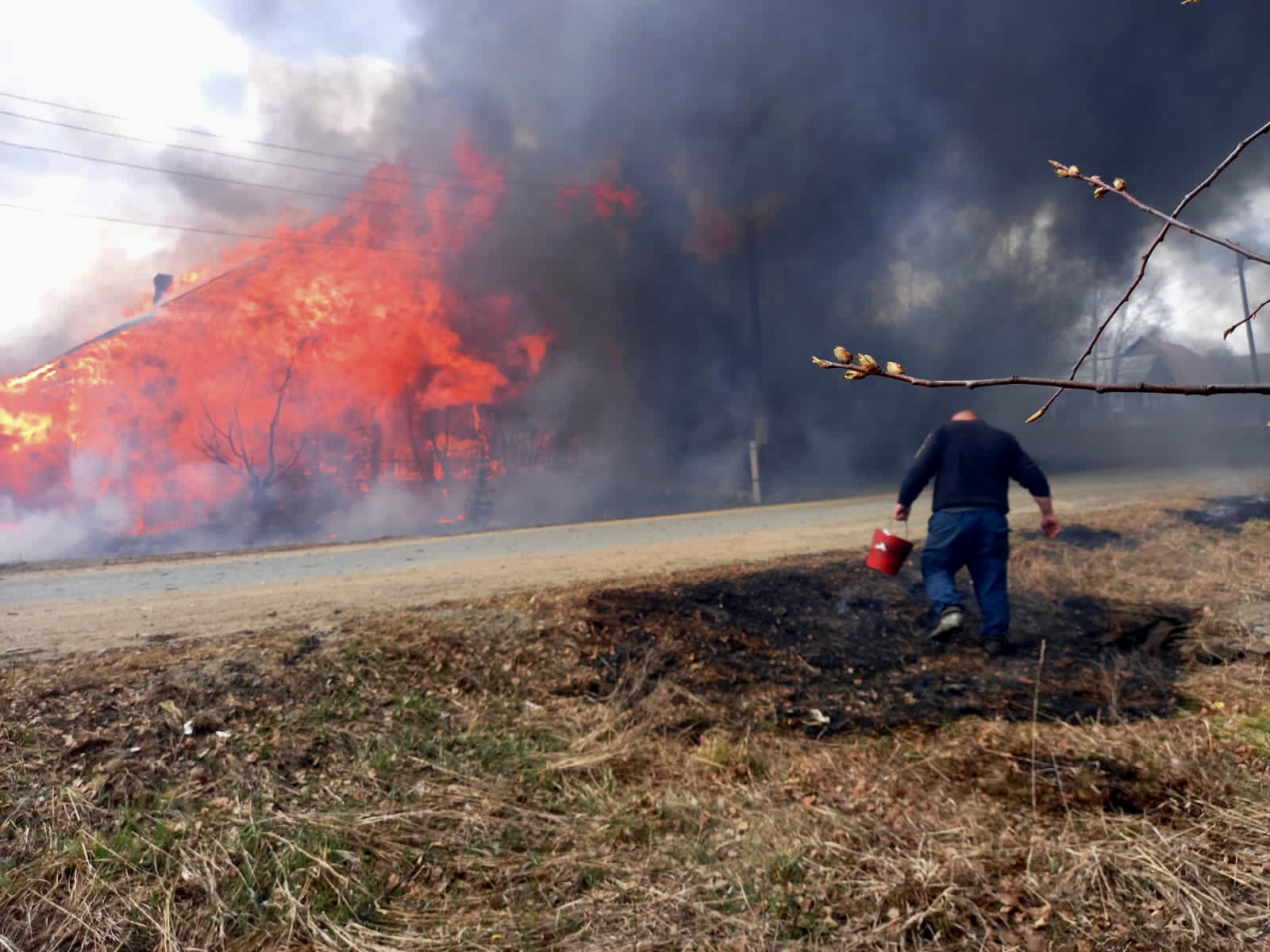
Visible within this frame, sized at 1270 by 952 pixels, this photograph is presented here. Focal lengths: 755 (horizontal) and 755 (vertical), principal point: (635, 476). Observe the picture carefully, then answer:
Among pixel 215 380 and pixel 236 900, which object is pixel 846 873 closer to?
pixel 236 900

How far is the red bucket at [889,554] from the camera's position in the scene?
5.80 meters

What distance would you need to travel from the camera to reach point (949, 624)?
5.27 metres

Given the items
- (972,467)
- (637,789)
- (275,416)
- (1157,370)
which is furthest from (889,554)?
(1157,370)

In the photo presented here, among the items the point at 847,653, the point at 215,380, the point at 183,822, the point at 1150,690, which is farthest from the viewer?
the point at 215,380

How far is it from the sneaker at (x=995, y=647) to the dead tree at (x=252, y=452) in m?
17.1

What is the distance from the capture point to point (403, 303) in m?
19.2

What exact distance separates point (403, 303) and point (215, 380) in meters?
4.88

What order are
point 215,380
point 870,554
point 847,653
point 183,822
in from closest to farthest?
point 183,822 < point 847,653 < point 870,554 < point 215,380

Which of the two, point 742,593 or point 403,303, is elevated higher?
point 403,303

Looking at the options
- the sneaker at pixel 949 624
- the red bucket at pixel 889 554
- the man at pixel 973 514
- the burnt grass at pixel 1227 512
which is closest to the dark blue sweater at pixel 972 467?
the man at pixel 973 514

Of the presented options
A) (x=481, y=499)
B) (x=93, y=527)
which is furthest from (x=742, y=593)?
(x=93, y=527)

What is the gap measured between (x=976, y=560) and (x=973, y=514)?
331 mm

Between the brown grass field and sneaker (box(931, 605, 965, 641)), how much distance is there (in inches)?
4.5

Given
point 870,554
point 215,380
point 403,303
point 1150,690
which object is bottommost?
point 1150,690
